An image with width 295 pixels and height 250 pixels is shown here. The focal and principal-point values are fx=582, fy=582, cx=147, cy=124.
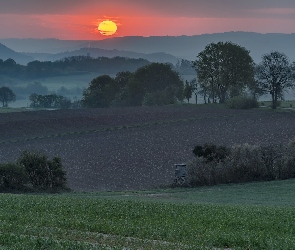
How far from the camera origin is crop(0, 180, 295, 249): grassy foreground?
15.0 meters

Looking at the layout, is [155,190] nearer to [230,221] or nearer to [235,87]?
[230,221]

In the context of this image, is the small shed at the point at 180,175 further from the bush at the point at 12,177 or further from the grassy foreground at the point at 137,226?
the grassy foreground at the point at 137,226

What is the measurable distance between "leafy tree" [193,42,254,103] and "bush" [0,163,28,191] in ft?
261

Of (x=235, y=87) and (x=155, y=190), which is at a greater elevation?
(x=235, y=87)

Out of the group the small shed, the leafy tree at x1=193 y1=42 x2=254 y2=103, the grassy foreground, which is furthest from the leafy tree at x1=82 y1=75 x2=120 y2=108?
the grassy foreground

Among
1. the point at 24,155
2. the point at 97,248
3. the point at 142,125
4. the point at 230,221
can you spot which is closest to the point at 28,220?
the point at 97,248

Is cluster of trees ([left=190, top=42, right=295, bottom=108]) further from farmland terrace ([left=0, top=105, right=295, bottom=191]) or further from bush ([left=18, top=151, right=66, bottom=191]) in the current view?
bush ([left=18, top=151, right=66, bottom=191])

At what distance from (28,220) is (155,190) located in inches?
953

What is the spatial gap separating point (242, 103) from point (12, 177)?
6820cm

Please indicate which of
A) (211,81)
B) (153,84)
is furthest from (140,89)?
(211,81)

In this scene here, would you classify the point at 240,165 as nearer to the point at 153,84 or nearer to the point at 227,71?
the point at 227,71

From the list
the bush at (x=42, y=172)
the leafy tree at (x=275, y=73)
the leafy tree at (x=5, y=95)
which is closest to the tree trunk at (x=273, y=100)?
the leafy tree at (x=275, y=73)

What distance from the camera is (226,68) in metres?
115

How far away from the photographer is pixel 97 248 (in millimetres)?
14039
